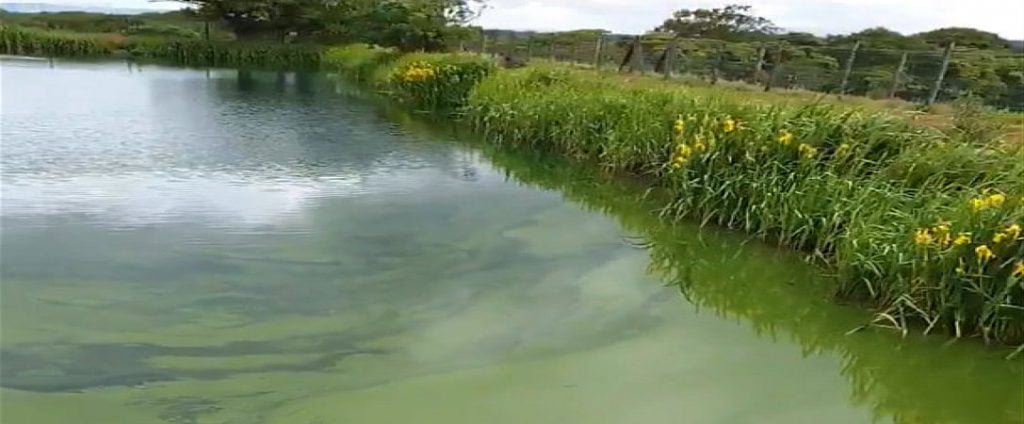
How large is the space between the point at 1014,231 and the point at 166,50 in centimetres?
2156

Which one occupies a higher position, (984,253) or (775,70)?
(775,70)

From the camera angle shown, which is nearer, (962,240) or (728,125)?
(962,240)

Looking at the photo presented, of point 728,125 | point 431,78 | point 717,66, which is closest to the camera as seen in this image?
point 728,125

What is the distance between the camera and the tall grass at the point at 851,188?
3920 millimetres

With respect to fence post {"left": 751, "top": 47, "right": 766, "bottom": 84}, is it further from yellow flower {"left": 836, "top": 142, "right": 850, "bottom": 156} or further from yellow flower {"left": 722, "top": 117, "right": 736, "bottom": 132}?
yellow flower {"left": 836, "top": 142, "right": 850, "bottom": 156}

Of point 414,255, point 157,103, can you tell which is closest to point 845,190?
point 414,255

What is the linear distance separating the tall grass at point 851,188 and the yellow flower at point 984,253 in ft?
0.04

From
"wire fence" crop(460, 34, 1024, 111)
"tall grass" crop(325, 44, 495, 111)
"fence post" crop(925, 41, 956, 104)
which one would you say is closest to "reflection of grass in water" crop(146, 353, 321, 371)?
"wire fence" crop(460, 34, 1024, 111)

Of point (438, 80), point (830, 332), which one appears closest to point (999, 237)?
point (830, 332)

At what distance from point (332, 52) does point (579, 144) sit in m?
14.3

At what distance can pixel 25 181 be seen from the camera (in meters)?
6.19

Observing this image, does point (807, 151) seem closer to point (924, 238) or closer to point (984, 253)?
point (924, 238)

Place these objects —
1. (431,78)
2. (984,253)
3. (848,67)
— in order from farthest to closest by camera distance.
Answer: (431,78), (848,67), (984,253)

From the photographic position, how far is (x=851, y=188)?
511cm
